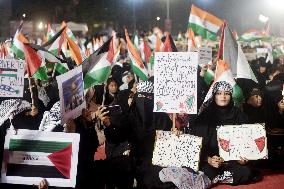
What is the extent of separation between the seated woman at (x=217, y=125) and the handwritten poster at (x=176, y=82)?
52 cm

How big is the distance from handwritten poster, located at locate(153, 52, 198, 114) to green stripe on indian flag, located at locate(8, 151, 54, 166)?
→ 1629mm

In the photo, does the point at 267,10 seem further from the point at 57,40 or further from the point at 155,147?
the point at 155,147

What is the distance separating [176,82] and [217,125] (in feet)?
2.77

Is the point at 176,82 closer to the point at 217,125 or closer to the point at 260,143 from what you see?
the point at 217,125

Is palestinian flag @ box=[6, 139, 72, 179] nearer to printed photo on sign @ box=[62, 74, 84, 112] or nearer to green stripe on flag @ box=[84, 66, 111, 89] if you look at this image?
printed photo on sign @ box=[62, 74, 84, 112]

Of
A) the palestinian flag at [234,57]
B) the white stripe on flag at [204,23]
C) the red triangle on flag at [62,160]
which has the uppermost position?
the white stripe on flag at [204,23]

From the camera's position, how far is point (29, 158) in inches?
166

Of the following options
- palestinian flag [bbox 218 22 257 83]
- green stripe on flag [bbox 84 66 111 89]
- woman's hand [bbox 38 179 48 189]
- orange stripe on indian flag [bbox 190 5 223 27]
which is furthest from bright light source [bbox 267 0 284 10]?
woman's hand [bbox 38 179 48 189]

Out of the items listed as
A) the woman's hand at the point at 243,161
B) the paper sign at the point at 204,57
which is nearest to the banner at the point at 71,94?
the woman's hand at the point at 243,161

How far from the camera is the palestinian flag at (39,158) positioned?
13.8 ft

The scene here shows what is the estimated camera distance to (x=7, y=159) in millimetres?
4195

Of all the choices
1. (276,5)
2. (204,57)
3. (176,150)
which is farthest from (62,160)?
(276,5)

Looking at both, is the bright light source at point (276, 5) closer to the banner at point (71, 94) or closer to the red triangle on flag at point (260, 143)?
the red triangle on flag at point (260, 143)

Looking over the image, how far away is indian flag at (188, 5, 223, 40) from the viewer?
10.8 metres
